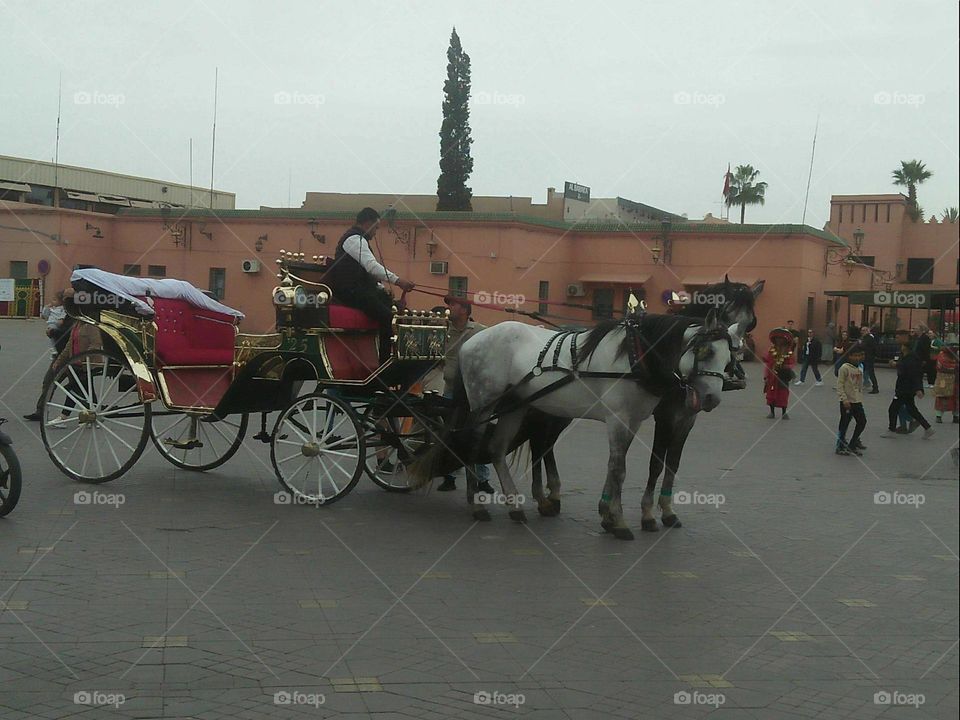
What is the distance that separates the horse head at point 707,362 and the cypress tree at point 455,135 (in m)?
32.4

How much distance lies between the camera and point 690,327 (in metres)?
8.07

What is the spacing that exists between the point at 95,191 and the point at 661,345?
1569 inches

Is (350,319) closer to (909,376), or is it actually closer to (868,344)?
(909,376)

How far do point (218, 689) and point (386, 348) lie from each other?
4871mm

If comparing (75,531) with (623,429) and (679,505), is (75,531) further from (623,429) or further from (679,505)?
(679,505)

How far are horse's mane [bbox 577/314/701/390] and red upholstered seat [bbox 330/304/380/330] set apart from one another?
2.23m

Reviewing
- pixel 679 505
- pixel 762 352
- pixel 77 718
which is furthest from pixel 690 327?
pixel 762 352

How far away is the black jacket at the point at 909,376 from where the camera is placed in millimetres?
16422

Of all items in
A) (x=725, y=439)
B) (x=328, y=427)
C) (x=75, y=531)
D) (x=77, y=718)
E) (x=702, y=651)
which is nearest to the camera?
(x=77, y=718)

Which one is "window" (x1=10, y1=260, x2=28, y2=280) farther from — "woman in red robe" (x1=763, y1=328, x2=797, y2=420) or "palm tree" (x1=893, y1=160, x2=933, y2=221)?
"palm tree" (x1=893, y1=160, x2=933, y2=221)

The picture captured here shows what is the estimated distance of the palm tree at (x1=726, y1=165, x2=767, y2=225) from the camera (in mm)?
57500
